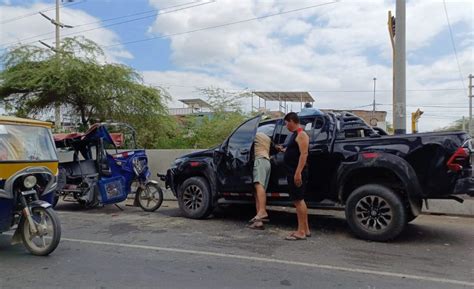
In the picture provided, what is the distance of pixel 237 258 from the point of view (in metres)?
5.59

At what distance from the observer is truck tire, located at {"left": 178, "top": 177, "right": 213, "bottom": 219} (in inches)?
325

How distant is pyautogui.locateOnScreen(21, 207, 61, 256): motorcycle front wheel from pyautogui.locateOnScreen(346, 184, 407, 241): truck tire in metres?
4.04

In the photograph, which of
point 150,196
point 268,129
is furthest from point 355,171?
point 150,196

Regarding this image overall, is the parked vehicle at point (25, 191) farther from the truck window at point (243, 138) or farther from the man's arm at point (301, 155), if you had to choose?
the man's arm at point (301, 155)

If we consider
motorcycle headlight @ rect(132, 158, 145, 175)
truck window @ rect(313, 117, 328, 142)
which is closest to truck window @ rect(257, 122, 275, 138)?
truck window @ rect(313, 117, 328, 142)

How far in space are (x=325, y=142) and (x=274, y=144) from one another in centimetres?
92

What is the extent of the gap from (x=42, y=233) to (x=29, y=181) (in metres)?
0.70

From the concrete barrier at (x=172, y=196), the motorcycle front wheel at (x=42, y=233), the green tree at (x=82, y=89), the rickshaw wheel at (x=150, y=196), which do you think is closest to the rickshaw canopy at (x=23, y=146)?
the motorcycle front wheel at (x=42, y=233)

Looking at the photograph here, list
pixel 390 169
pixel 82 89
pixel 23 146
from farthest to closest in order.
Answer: pixel 82 89
pixel 390 169
pixel 23 146

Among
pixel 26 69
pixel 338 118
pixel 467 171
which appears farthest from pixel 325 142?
pixel 26 69

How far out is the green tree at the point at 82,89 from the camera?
1780cm

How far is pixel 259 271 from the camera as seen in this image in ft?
16.5

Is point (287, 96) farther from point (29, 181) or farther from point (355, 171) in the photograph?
point (29, 181)

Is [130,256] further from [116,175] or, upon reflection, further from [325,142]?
[116,175]
